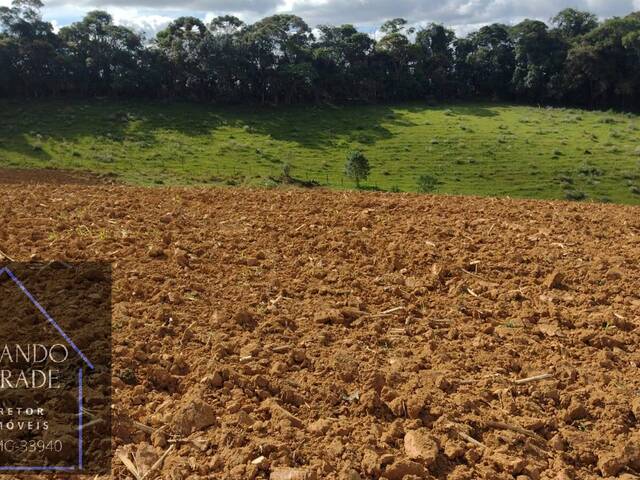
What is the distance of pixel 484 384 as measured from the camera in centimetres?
487

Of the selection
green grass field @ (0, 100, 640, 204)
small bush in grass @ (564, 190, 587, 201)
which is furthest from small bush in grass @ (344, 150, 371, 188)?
small bush in grass @ (564, 190, 587, 201)

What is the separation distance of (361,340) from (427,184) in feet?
106

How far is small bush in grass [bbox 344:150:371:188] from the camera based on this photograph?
1513 inches

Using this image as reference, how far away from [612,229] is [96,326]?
812cm

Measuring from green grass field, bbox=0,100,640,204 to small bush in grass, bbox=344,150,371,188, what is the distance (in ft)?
2.39

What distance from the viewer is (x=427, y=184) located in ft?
121

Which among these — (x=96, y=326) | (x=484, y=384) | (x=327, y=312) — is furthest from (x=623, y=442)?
(x=96, y=326)

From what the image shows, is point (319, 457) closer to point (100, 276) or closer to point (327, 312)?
point (327, 312)

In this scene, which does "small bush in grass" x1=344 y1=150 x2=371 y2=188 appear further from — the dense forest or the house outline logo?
the house outline logo

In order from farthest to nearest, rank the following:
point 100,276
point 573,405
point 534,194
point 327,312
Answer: point 534,194 → point 100,276 → point 327,312 → point 573,405

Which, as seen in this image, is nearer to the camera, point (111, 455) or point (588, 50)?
point (111, 455)

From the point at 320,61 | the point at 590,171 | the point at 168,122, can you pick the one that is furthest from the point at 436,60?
the point at 168,122

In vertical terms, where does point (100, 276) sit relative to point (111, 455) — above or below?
above

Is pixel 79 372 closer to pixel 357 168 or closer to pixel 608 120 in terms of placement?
pixel 357 168
